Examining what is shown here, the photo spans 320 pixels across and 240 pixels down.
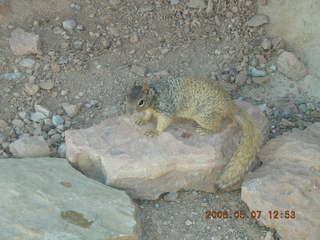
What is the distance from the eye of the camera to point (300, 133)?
5367mm

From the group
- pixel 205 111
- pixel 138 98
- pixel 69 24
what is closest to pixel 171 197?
pixel 205 111

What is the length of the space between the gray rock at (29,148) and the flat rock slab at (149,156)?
1.26 ft

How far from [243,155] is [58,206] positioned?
6.26ft

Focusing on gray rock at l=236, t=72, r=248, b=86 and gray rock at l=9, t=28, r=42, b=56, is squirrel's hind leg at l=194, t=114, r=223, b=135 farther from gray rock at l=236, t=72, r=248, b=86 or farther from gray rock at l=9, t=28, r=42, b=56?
gray rock at l=9, t=28, r=42, b=56

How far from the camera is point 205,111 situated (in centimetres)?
520

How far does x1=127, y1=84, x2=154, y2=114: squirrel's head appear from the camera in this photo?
481cm

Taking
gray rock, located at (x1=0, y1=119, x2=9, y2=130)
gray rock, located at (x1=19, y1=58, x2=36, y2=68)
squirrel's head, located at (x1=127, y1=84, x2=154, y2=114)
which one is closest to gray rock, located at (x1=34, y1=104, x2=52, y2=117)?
gray rock, located at (x1=0, y1=119, x2=9, y2=130)

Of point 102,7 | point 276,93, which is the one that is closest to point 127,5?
point 102,7

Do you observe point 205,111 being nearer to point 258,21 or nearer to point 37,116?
point 37,116

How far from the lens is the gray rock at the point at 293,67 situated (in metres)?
6.47

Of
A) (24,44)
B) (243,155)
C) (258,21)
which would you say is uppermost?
(258,21)

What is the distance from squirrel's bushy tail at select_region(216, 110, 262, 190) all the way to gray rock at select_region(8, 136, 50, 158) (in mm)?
1960

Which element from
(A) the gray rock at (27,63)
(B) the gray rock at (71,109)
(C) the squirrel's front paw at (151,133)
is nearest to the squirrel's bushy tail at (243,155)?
(C) the squirrel's front paw at (151,133)

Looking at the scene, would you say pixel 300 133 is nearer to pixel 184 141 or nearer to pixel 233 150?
pixel 233 150
